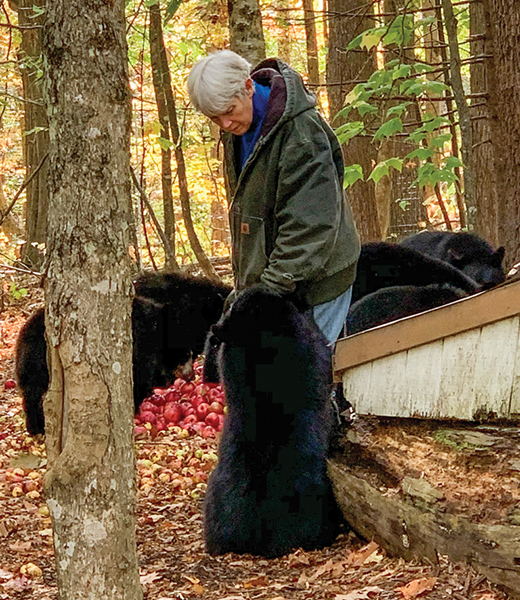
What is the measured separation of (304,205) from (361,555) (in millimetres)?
1802

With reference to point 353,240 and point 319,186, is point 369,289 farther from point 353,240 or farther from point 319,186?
point 319,186

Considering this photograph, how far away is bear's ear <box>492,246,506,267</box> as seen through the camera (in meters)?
7.27

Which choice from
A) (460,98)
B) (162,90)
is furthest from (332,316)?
Result: (162,90)

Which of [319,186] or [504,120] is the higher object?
[504,120]

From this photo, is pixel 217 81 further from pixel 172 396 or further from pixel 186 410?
pixel 172 396

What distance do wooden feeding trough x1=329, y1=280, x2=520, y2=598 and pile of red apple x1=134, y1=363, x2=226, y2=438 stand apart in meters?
2.85

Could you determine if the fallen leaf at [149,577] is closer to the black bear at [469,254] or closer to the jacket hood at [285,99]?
the jacket hood at [285,99]

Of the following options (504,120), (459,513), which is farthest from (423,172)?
(459,513)

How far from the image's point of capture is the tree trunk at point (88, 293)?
2.51 meters

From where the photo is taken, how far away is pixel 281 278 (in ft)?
13.7

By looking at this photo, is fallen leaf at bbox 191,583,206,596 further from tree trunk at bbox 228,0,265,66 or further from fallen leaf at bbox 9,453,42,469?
tree trunk at bbox 228,0,265,66

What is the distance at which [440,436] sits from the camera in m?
3.89

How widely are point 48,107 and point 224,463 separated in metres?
2.46

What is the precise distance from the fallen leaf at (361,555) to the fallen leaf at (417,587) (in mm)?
579
